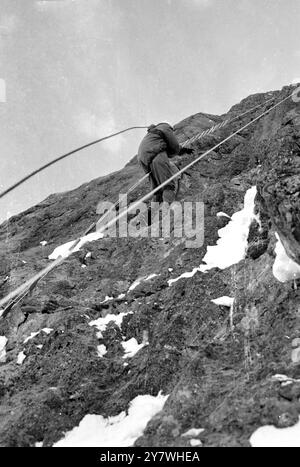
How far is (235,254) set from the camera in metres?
7.13

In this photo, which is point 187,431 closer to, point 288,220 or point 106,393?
point 106,393

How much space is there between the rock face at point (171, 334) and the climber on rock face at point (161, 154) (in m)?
1.15

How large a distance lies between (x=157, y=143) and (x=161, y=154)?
25 centimetres

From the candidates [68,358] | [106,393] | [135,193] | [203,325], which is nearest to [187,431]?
[106,393]

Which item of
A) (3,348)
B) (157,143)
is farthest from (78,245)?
(3,348)

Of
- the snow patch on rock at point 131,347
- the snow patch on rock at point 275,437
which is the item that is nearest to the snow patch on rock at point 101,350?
the snow patch on rock at point 131,347

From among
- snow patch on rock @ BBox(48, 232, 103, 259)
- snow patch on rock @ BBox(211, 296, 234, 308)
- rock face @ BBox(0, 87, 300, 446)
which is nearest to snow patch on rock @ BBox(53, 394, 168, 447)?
rock face @ BBox(0, 87, 300, 446)

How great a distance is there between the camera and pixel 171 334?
5.90 m

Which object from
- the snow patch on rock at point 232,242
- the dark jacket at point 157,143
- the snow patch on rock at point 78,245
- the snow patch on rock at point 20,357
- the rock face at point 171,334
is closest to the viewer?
the rock face at point 171,334

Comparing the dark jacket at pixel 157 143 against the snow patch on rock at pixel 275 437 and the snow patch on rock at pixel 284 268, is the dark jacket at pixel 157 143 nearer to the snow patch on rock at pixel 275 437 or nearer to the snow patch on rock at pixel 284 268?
the snow patch on rock at pixel 284 268

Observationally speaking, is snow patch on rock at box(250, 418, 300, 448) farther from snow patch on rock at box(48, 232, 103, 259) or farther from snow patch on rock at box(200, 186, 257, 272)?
snow patch on rock at box(48, 232, 103, 259)

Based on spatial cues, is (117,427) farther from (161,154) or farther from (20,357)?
(161,154)

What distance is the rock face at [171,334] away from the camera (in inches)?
176

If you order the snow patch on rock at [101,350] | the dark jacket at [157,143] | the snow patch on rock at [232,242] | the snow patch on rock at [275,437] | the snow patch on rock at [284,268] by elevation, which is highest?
the dark jacket at [157,143]
